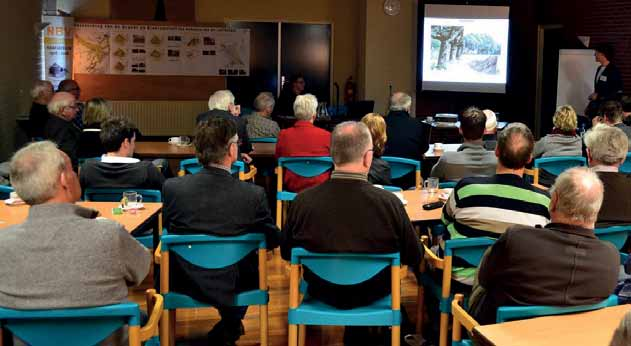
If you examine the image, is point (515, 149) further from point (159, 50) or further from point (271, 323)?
point (159, 50)

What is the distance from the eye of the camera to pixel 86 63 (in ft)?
33.6

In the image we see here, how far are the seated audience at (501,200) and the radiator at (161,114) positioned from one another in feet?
25.7

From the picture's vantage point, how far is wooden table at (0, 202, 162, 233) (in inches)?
136

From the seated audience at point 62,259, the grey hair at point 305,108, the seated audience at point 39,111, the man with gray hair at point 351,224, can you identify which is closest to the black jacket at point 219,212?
the man with gray hair at point 351,224

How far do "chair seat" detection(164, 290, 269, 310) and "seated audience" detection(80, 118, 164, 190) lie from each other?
4.60ft

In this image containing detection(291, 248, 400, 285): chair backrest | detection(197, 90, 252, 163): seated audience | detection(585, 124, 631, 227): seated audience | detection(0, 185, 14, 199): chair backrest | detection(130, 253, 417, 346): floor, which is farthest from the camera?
detection(197, 90, 252, 163): seated audience

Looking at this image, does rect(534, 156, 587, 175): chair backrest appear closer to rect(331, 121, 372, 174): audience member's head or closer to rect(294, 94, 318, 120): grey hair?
rect(294, 94, 318, 120): grey hair

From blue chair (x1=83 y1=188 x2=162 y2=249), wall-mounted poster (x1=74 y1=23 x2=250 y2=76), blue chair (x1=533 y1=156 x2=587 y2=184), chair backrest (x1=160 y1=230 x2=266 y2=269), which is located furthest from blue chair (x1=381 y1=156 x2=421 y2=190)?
wall-mounted poster (x1=74 y1=23 x2=250 y2=76)

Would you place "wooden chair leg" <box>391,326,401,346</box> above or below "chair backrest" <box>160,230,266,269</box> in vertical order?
below

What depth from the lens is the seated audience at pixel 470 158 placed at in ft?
14.5

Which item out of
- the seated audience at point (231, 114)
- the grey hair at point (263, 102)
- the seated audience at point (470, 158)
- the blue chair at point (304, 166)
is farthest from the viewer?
the grey hair at point (263, 102)

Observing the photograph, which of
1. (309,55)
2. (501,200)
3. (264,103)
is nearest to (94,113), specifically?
(264,103)

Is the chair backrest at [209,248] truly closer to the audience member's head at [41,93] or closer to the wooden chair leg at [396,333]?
the wooden chair leg at [396,333]

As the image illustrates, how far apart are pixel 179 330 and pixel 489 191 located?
6.82 ft
